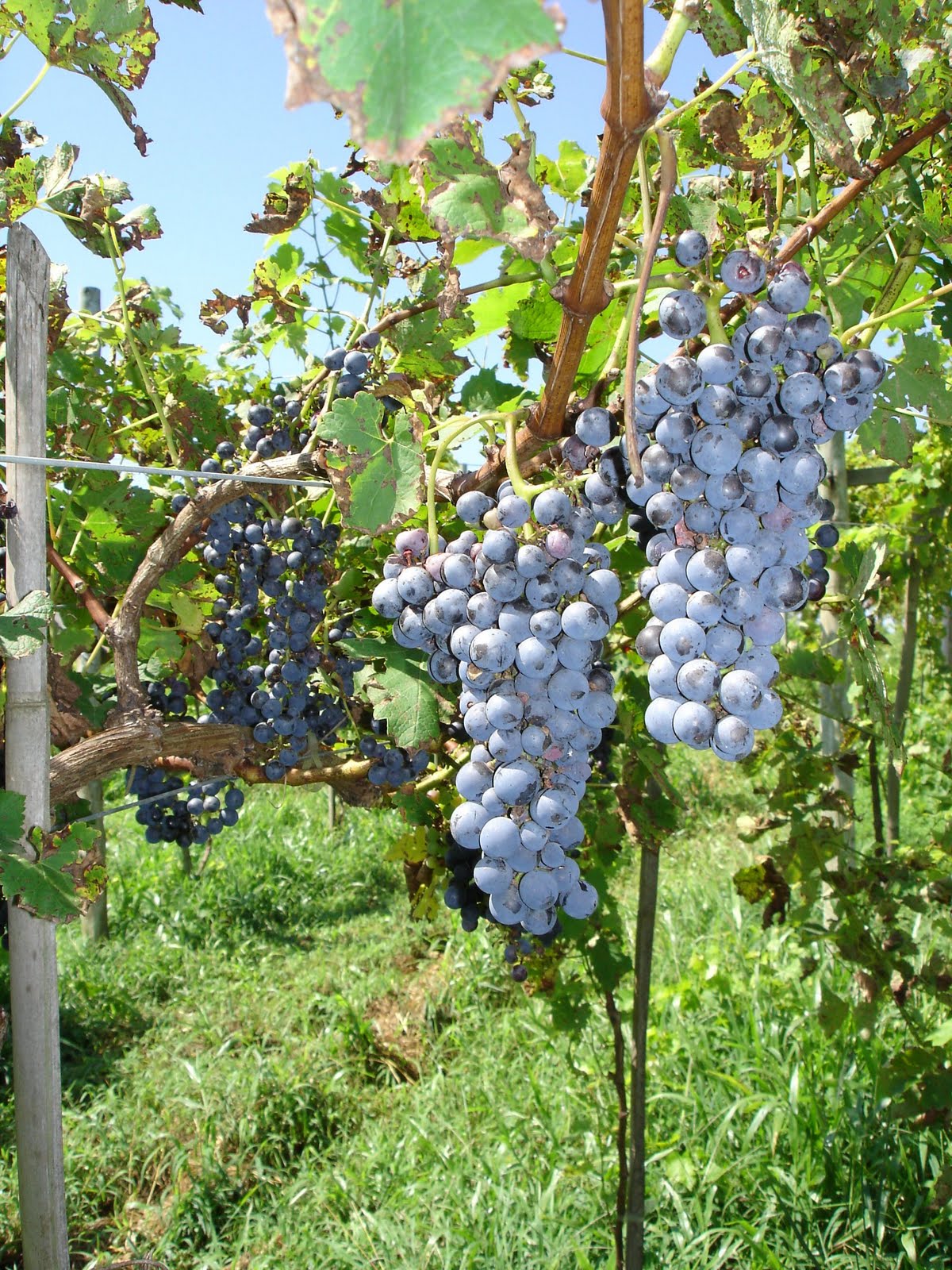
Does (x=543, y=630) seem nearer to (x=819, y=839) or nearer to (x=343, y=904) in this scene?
(x=819, y=839)

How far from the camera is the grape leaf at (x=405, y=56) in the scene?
39 centimetres

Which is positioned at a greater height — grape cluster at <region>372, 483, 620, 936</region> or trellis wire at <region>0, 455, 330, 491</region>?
trellis wire at <region>0, 455, 330, 491</region>

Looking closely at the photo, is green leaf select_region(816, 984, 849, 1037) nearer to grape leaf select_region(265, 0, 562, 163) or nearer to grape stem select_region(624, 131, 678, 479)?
grape stem select_region(624, 131, 678, 479)

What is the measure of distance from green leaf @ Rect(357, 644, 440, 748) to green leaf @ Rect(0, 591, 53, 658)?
19.2 inches

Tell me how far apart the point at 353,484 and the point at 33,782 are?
732 millimetres

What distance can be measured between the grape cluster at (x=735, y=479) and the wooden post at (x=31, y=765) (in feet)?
3.26

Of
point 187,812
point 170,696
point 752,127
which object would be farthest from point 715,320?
point 187,812

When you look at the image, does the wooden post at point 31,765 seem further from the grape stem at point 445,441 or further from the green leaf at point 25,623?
the grape stem at point 445,441

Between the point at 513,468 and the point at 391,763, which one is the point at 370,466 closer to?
the point at 513,468

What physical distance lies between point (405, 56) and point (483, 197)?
0.53 metres

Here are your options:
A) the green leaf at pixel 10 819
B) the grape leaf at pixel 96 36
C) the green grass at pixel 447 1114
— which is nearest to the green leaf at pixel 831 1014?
the green grass at pixel 447 1114

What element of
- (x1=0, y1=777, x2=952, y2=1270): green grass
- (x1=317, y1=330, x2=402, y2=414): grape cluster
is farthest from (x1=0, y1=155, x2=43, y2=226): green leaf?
(x1=0, y1=777, x2=952, y2=1270): green grass

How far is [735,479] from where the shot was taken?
0.91 meters

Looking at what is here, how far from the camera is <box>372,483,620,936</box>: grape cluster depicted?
3.33 ft
